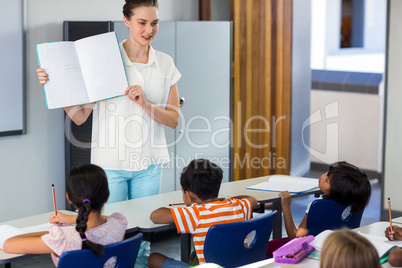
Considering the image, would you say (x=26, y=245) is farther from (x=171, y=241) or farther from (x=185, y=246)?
(x=171, y=241)

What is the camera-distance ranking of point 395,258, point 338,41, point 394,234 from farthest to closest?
1. point 338,41
2. point 394,234
3. point 395,258

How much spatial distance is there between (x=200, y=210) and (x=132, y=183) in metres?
0.56

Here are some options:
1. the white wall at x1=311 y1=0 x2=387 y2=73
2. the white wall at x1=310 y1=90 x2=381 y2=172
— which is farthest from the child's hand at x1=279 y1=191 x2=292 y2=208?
the white wall at x1=311 y1=0 x2=387 y2=73

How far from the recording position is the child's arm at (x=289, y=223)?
8.71 ft

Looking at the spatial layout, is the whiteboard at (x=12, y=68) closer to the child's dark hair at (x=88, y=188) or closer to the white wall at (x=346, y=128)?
the child's dark hair at (x=88, y=188)

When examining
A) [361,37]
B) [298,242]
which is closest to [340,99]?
[298,242]

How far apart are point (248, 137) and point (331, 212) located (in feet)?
9.45

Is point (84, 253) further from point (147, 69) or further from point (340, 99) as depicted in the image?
point (340, 99)

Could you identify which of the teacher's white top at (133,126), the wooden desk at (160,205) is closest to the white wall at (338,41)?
the wooden desk at (160,205)

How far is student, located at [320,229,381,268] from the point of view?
152 centimetres

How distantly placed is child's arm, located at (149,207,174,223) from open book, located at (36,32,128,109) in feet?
2.18

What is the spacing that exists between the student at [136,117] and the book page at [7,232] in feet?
1.91

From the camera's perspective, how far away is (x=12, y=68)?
4.09 metres

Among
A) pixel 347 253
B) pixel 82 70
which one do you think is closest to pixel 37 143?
pixel 82 70
